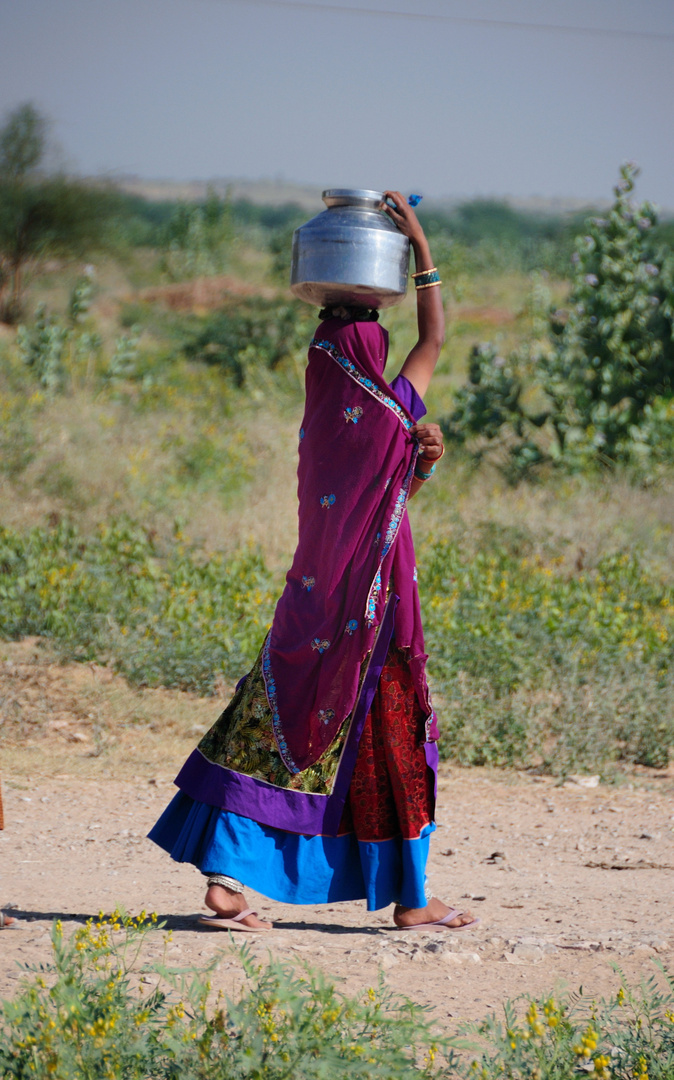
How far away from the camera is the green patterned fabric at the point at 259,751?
2.86 m

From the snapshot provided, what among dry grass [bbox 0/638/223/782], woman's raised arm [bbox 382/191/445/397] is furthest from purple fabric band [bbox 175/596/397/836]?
dry grass [bbox 0/638/223/782]

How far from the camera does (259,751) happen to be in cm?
288

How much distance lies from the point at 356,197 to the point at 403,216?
0.14m

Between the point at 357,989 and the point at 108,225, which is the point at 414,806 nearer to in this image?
the point at 357,989

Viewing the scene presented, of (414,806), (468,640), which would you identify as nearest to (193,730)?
(468,640)

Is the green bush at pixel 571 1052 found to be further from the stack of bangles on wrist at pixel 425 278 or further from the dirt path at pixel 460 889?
the stack of bangles on wrist at pixel 425 278

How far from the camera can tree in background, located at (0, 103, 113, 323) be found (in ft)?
60.5

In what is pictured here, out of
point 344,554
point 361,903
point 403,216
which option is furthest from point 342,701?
point 403,216

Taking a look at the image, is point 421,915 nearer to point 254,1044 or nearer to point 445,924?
point 445,924

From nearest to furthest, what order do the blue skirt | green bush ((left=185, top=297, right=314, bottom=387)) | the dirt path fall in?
the dirt path → the blue skirt → green bush ((left=185, top=297, right=314, bottom=387))

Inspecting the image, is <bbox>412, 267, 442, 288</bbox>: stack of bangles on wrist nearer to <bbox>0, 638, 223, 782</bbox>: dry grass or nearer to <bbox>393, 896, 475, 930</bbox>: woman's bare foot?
<bbox>393, 896, 475, 930</bbox>: woman's bare foot

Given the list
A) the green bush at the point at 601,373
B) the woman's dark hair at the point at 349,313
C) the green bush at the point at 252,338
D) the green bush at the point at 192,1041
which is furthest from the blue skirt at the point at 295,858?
the green bush at the point at 252,338

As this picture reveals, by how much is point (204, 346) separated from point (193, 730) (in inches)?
383

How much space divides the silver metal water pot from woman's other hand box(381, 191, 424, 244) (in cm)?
2
